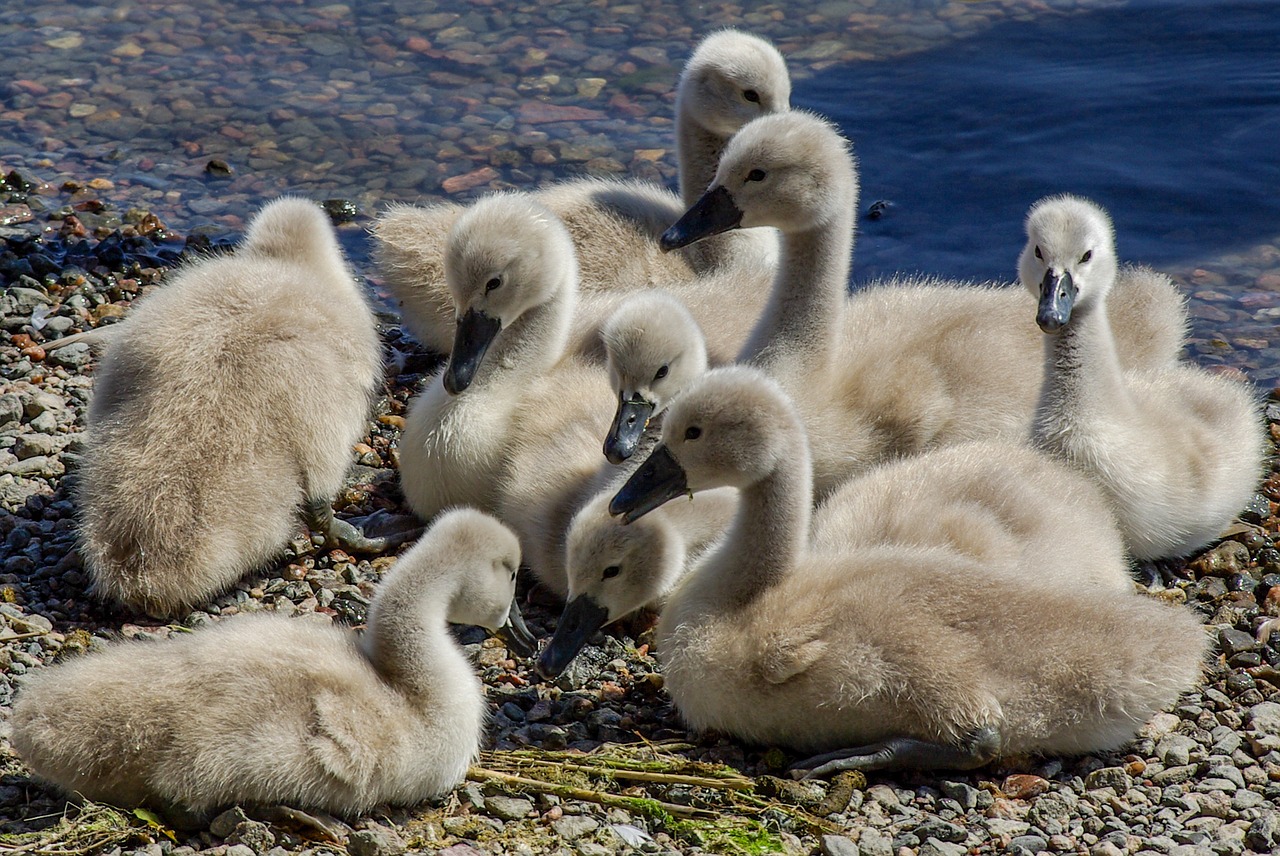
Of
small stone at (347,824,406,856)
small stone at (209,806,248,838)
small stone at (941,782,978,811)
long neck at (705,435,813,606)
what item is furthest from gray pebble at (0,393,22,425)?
small stone at (941,782,978,811)

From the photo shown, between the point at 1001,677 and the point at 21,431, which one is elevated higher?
the point at 1001,677

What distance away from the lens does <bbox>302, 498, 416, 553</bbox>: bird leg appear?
5.50 meters

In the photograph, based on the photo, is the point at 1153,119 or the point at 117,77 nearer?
the point at 1153,119

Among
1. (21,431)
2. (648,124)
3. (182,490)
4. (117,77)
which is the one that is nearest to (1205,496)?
(182,490)

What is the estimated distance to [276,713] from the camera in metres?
3.86

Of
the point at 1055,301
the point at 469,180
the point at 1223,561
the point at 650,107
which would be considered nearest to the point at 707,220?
the point at 1055,301

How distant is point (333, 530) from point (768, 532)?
1.85 metres

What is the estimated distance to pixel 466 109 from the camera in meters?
10.5

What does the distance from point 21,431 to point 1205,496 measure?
15.0 ft

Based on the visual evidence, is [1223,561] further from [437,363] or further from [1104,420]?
[437,363]

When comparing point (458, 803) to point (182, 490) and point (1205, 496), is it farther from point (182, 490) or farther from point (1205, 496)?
point (1205, 496)

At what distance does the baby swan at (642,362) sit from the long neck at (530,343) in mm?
583

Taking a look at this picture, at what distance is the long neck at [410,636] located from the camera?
13.4ft

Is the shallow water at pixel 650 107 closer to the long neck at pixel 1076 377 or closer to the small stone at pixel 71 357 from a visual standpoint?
the small stone at pixel 71 357
